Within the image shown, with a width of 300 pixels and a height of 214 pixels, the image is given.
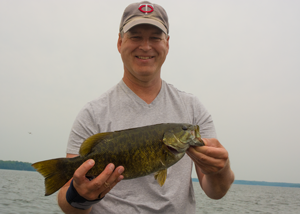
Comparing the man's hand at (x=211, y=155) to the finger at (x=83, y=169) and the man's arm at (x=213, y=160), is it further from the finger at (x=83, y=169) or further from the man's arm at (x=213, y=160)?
the finger at (x=83, y=169)

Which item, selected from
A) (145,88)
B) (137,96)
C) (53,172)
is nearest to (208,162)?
(137,96)

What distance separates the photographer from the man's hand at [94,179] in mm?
2534

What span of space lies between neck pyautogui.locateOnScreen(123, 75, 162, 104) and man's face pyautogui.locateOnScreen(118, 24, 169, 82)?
0.51 ft

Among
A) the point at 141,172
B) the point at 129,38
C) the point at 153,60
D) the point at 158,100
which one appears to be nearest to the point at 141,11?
the point at 129,38

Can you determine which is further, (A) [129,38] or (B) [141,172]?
(A) [129,38]

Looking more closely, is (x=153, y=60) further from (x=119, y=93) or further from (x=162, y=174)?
(x=162, y=174)

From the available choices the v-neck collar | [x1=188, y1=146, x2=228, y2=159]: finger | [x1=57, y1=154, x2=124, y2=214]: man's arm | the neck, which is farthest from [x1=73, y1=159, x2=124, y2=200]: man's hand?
the neck

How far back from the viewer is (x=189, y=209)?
136 inches

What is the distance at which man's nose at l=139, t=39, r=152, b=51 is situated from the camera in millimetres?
3451

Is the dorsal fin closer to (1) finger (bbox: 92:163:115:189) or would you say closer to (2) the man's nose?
(1) finger (bbox: 92:163:115:189)

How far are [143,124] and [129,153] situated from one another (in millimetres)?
799

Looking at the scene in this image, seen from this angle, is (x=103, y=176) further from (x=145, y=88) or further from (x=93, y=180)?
(x=145, y=88)

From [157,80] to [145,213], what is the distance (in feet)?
6.21

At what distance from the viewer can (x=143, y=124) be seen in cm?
343
